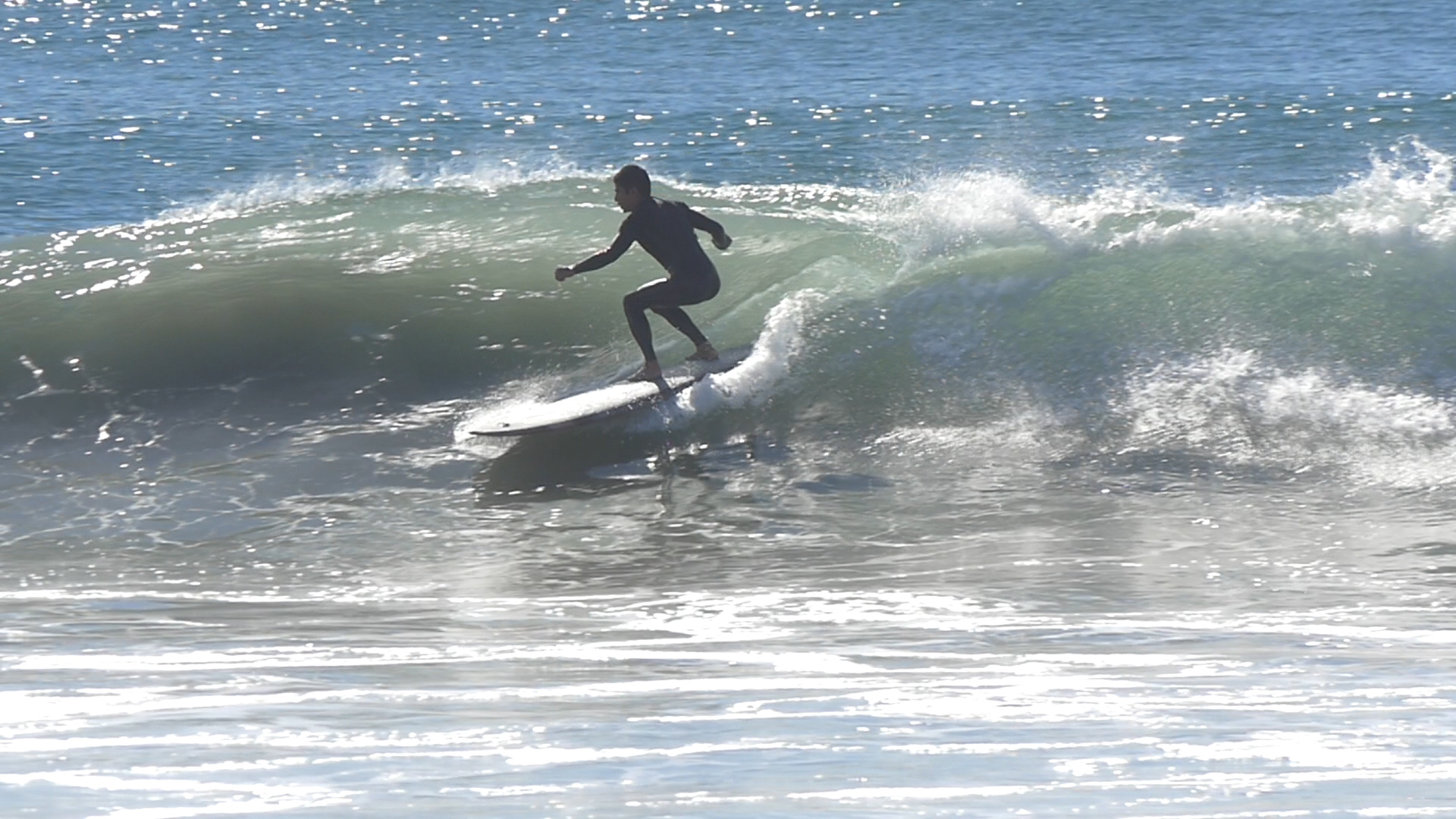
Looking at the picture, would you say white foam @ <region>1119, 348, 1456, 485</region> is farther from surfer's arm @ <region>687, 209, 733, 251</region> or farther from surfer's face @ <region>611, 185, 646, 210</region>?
surfer's face @ <region>611, 185, 646, 210</region>

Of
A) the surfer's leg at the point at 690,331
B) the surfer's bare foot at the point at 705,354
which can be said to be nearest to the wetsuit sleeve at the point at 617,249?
the surfer's leg at the point at 690,331

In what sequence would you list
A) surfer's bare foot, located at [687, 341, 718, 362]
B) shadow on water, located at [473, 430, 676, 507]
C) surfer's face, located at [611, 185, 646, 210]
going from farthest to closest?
surfer's bare foot, located at [687, 341, 718, 362] < surfer's face, located at [611, 185, 646, 210] < shadow on water, located at [473, 430, 676, 507]

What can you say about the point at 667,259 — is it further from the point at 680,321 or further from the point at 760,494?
the point at 760,494

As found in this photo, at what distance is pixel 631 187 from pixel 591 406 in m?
1.21

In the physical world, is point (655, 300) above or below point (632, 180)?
below

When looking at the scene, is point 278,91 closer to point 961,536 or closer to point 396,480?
point 396,480

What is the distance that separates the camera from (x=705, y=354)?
389 inches

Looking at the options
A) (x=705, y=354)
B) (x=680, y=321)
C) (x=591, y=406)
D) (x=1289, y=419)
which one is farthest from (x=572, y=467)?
(x=1289, y=419)

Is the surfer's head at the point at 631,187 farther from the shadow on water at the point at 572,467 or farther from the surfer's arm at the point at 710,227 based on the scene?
the shadow on water at the point at 572,467

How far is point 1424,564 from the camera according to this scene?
6.82m

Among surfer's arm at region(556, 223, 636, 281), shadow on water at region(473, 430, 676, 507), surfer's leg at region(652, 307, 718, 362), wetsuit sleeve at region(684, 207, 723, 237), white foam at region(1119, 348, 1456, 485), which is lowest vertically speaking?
white foam at region(1119, 348, 1456, 485)

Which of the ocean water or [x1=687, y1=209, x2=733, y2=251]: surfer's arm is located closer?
the ocean water

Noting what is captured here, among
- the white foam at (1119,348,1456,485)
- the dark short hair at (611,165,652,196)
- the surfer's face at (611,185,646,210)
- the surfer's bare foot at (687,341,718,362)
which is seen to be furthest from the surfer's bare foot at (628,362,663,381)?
the white foam at (1119,348,1456,485)

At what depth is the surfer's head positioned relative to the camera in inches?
356
